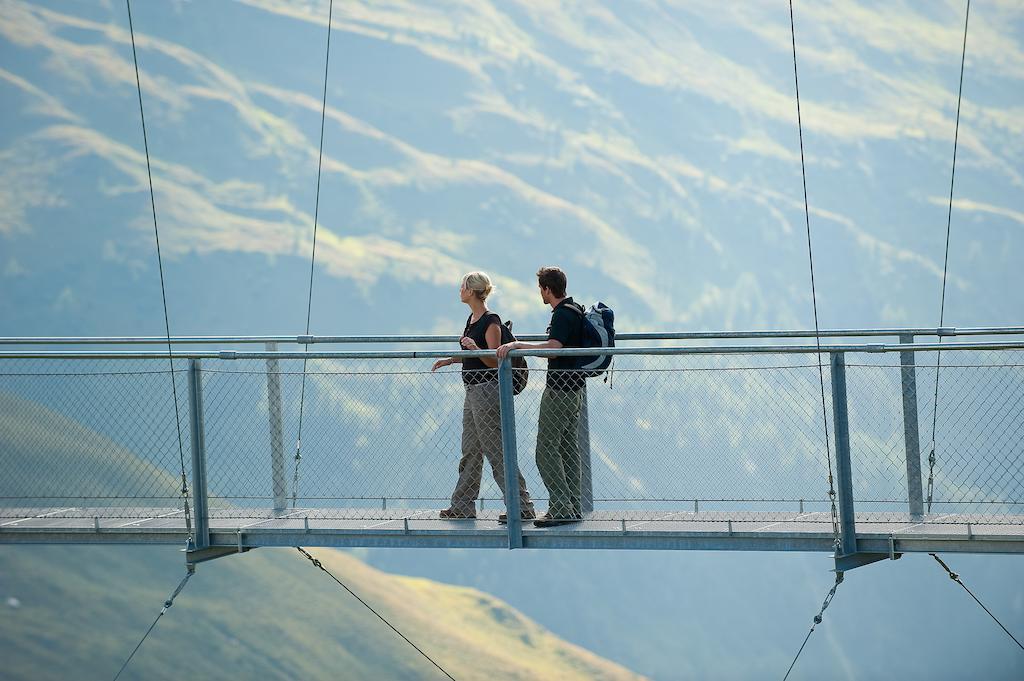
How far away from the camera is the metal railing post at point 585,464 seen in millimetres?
7859

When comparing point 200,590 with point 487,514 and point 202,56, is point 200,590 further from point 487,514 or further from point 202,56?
point 487,514

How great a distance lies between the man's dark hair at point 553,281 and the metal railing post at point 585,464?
28.0 inches

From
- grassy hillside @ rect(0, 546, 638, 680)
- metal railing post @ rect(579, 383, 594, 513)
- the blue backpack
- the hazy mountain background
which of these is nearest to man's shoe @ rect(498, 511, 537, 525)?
metal railing post @ rect(579, 383, 594, 513)

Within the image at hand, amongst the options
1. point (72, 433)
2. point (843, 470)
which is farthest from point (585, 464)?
point (72, 433)

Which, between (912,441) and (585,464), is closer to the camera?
(912,441)

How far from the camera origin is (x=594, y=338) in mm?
7406

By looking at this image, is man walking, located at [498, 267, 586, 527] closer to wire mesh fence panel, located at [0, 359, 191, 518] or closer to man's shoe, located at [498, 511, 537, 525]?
man's shoe, located at [498, 511, 537, 525]

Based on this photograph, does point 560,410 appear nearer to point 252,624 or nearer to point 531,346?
point 531,346

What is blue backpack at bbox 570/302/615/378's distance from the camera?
24.2ft

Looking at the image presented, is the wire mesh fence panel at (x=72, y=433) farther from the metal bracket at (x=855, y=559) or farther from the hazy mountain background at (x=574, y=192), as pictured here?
the hazy mountain background at (x=574, y=192)

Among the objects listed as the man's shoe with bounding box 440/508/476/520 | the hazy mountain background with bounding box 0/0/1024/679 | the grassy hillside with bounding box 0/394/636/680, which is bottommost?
the grassy hillside with bounding box 0/394/636/680

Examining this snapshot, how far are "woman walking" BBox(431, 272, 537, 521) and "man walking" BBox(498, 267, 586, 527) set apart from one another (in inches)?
8.9

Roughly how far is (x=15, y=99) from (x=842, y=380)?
74.4 m

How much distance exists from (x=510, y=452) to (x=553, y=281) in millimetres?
931
